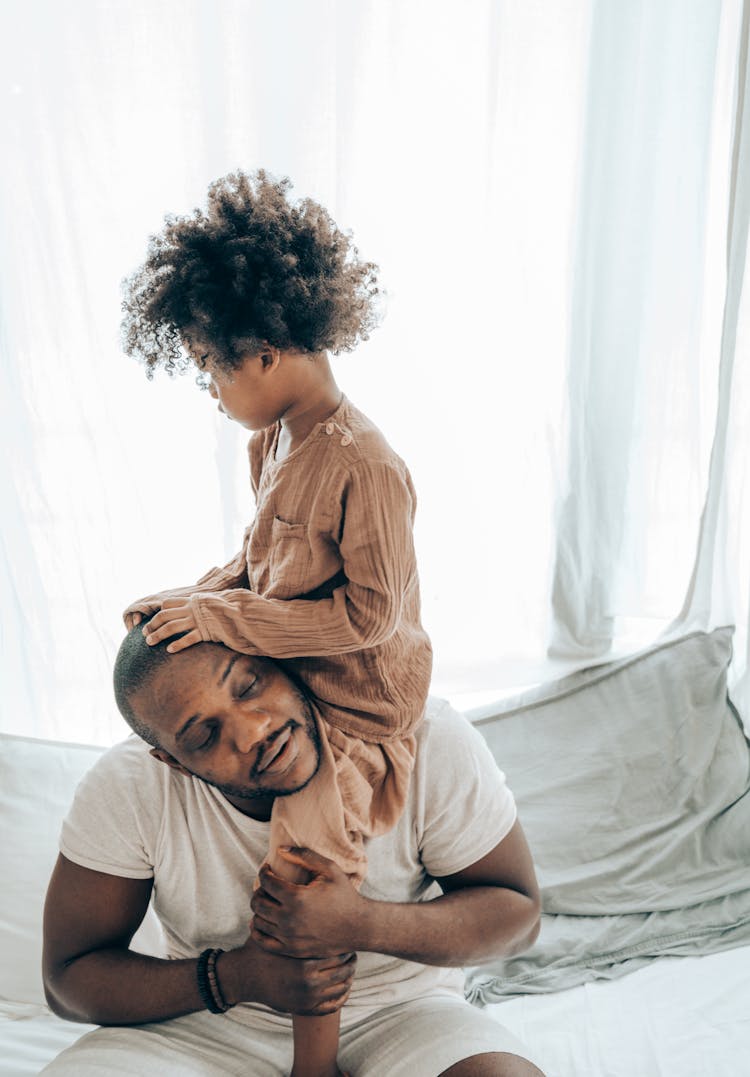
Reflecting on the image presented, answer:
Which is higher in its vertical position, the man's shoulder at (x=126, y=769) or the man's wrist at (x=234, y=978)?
the man's shoulder at (x=126, y=769)

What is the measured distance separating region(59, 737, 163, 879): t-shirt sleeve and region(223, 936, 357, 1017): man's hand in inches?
5.8

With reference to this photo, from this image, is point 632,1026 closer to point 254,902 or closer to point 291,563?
point 254,902

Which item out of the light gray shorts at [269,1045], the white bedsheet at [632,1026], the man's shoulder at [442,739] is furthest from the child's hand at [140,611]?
the white bedsheet at [632,1026]

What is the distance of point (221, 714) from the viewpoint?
36.3 inches

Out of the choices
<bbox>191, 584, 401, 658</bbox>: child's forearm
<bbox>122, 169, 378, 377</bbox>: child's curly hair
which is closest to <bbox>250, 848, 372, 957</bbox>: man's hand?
<bbox>191, 584, 401, 658</bbox>: child's forearm

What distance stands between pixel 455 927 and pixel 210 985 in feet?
0.86

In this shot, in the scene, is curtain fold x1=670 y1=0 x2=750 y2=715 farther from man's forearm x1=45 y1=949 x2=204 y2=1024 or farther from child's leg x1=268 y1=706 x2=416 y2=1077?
man's forearm x1=45 y1=949 x2=204 y2=1024

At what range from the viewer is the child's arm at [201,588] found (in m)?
0.97

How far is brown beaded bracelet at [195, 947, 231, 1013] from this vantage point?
3.40 feet

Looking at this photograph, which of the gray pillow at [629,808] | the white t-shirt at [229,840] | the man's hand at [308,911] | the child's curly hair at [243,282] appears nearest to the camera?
the child's curly hair at [243,282]

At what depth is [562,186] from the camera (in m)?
1.88

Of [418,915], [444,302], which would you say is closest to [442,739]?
[418,915]

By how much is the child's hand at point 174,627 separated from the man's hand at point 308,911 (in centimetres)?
24

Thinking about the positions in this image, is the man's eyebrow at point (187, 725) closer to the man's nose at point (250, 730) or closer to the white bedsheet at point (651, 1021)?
the man's nose at point (250, 730)
